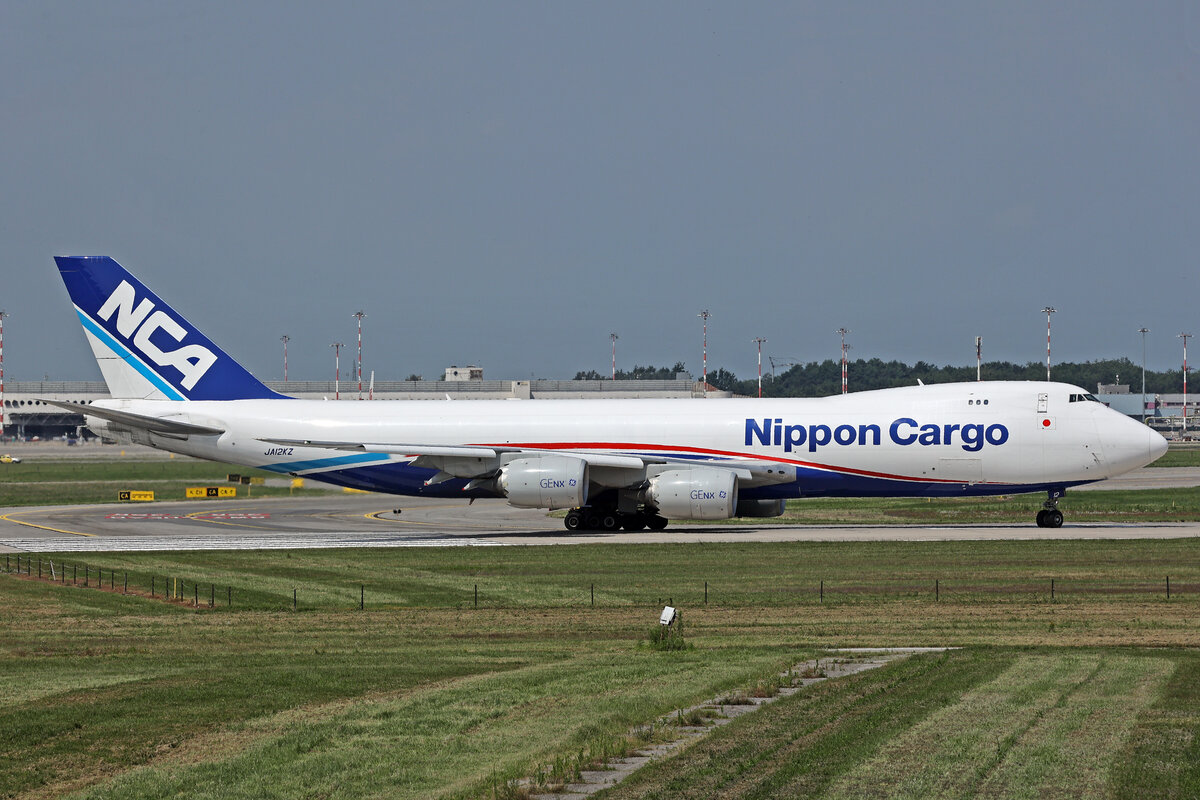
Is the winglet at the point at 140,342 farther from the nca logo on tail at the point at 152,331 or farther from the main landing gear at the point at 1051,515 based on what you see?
the main landing gear at the point at 1051,515

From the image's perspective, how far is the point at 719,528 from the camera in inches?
2206

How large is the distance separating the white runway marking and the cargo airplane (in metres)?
3.03

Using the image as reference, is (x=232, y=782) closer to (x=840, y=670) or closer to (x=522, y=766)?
(x=522, y=766)

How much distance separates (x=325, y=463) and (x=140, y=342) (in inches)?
Answer: 386

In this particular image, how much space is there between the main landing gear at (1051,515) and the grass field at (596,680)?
1097cm

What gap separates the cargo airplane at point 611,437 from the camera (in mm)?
51250

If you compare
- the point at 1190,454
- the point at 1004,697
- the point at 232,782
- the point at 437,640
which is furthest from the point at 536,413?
the point at 1190,454

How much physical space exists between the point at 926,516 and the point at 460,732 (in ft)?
158

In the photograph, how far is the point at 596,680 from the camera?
21.5 metres

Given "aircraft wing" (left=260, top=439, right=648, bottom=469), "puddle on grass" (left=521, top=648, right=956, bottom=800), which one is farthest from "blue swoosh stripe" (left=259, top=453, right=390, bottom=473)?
"puddle on grass" (left=521, top=648, right=956, bottom=800)

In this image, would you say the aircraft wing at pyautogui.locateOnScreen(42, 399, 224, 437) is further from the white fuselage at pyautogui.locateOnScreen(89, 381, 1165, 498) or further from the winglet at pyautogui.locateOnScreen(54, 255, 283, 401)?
the winglet at pyautogui.locateOnScreen(54, 255, 283, 401)

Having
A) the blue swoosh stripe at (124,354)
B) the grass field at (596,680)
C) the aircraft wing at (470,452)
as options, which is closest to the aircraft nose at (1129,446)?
the grass field at (596,680)

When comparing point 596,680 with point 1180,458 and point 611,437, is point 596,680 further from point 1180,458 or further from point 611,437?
point 1180,458

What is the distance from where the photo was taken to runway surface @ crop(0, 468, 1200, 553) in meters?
50.0
